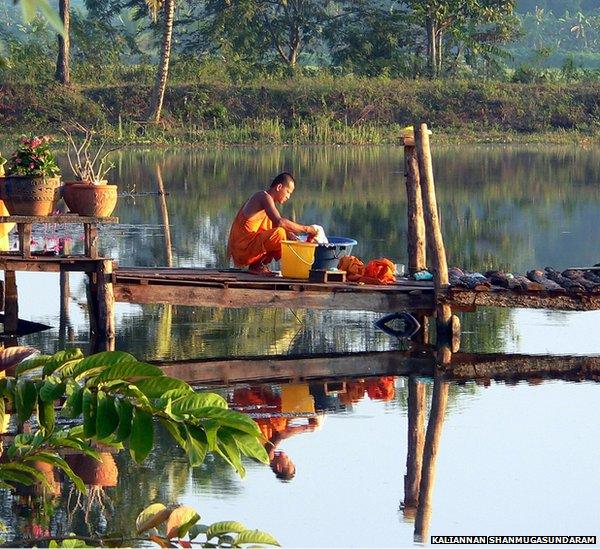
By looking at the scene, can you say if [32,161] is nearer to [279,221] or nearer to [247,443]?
[279,221]

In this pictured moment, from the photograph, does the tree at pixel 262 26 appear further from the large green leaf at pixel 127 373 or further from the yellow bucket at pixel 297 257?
the large green leaf at pixel 127 373

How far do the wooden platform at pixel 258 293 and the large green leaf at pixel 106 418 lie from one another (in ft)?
29.0

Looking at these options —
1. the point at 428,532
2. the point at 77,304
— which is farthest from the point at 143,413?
the point at 77,304

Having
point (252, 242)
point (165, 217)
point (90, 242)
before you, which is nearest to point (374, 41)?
point (165, 217)

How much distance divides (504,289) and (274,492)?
4.39m

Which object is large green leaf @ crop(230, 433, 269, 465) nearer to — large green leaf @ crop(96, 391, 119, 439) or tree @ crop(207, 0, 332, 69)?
large green leaf @ crop(96, 391, 119, 439)

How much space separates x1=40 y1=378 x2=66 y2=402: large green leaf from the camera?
345cm

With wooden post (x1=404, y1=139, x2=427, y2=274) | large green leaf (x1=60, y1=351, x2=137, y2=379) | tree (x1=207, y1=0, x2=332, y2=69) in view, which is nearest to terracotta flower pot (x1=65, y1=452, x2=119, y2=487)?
large green leaf (x1=60, y1=351, x2=137, y2=379)

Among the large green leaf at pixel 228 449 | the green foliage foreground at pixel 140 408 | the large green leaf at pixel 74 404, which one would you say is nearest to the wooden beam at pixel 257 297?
the green foliage foreground at pixel 140 408

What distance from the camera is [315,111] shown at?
42.2 metres

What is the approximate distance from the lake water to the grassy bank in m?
11.5

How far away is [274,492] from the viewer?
8.31 meters

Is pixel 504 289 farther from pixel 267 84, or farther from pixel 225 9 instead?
pixel 225 9

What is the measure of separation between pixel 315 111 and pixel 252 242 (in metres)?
29.5
